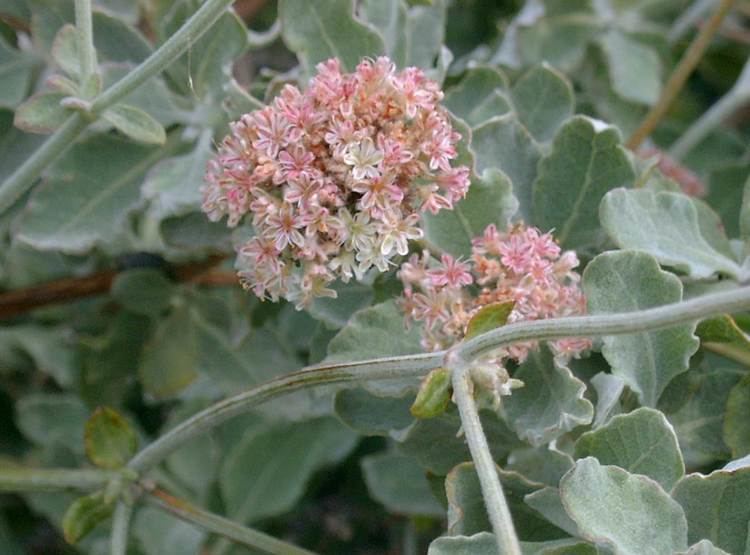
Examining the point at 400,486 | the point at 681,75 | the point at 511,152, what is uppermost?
the point at 681,75

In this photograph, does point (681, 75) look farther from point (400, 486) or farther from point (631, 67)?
point (400, 486)

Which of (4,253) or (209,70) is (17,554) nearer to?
(4,253)

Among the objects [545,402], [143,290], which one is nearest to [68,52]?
[143,290]

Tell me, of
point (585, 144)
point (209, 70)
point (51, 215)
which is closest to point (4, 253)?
point (51, 215)

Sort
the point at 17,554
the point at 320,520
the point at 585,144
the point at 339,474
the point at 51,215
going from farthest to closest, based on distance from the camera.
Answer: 1. the point at 339,474
2. the point at 320,520
3. the point at 17,554
4. the point at 51,215
5. the point at 585,144

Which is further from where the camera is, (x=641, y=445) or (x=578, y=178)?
(x=578, y=178)

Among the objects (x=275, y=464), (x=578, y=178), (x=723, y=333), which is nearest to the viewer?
(x=723, y=333)
